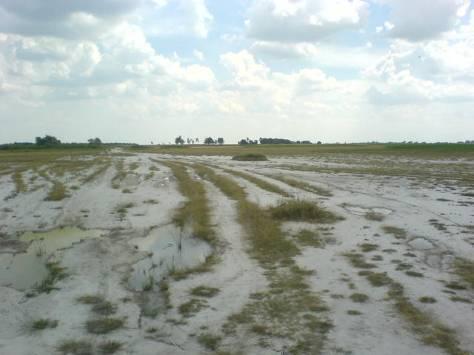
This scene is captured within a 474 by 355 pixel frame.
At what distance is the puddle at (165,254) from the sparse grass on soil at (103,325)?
164 cm

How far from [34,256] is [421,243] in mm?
10738

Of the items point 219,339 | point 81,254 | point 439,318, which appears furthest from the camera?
point 81,254

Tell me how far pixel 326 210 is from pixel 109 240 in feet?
29.3

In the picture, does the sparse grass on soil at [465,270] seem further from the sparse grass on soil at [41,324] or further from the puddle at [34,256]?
the puddle at [34,256]

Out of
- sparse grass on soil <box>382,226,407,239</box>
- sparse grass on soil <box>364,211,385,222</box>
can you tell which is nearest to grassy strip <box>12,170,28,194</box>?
sparse grass on soil <box>364,211,385,222</box>

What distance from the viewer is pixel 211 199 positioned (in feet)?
70.6

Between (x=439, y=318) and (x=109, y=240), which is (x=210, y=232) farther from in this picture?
(x=439, y=318)

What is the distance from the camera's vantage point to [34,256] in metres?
11.7

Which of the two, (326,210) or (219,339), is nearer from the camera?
(219,339)

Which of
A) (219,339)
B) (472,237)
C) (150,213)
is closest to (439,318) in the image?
(219,339)

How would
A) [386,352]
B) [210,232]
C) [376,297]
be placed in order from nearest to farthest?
1. [386,352]
2. [376,297]
3. [210,232]

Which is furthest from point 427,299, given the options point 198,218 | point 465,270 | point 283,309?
point 198,218

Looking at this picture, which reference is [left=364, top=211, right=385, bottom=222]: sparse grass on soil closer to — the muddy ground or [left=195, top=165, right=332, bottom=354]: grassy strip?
the muddy ground

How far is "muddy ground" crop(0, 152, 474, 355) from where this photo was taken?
6758 millimetres
